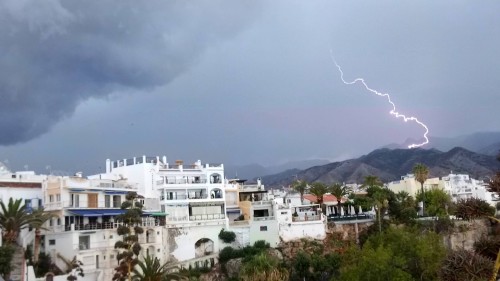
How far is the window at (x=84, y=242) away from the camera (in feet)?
149

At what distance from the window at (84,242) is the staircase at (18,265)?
16.5ft

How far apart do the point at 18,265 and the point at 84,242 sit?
20.5ft

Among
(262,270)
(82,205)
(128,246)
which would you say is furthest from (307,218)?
(82,205)

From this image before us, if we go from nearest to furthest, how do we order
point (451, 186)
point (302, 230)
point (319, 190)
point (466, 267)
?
point (466, 267) → point (302, 230) → point (319, 190) → point (451, 186)

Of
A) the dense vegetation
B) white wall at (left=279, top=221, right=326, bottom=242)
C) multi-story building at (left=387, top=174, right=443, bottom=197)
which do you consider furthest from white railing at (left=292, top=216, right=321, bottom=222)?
multi-story building at (left=387, top=174, right=443, bottom=197)

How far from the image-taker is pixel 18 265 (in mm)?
40656

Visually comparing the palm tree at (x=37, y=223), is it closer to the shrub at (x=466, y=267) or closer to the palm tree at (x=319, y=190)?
the palm tree at (x=319, y=190)

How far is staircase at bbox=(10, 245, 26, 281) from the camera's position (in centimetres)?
3973

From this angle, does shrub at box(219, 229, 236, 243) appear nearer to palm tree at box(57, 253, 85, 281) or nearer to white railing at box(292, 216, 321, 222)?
white railing at box(292, 216, 321, 222)

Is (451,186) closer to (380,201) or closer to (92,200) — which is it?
(380,201)

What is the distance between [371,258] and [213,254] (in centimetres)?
2355

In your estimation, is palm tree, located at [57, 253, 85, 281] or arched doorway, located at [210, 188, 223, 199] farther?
arched doorway, located at [210, 188, 223, 199]

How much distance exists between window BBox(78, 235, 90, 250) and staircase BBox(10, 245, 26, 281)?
5.04 m

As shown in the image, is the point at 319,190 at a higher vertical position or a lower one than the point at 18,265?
higher
